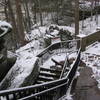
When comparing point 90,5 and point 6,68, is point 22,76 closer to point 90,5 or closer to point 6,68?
point 6,68

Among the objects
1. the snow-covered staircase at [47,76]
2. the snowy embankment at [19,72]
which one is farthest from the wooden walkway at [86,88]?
the snowy embankment at [19,72]

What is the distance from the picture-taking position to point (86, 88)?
661 cm

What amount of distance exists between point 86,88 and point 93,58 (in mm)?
2467

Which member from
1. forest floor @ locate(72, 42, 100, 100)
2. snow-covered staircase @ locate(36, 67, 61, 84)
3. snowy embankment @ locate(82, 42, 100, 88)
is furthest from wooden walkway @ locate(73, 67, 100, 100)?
A: snow-covered staircase @ locate(36, 67, 61, 84)

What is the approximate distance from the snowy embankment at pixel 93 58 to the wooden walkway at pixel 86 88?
0.75ft

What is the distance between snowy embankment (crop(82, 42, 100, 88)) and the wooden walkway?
23 cm

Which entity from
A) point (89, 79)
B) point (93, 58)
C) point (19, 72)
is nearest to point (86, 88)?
point (89, 79)

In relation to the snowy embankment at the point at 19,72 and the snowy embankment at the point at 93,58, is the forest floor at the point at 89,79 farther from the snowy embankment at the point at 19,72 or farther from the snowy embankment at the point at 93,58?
the snowy embankment at the point at 19,72

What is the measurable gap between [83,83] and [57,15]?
16.3 meters

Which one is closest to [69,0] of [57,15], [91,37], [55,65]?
[57,15]

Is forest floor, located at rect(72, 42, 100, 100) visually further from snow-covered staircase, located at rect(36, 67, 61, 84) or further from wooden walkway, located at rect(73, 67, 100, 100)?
snow-covered staircase, located at rect(36, 67, 61, 84)

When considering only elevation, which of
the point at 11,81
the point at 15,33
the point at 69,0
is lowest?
the point at 15,33

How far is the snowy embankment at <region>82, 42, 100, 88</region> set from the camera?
296 inches

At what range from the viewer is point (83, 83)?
6875mm
